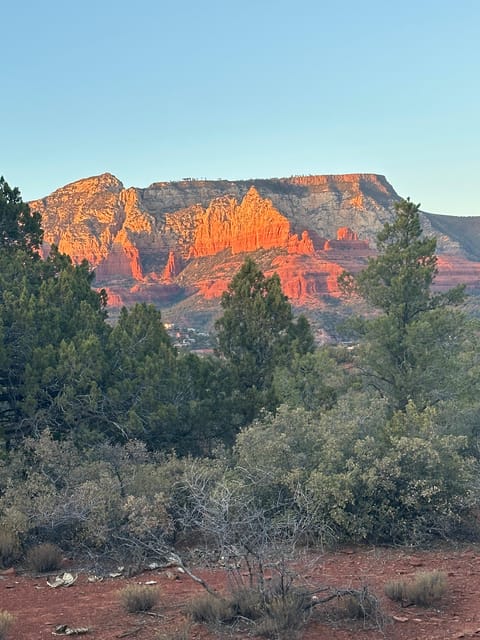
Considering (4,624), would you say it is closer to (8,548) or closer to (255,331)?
(8,548)

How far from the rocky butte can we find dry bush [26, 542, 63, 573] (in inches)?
4347

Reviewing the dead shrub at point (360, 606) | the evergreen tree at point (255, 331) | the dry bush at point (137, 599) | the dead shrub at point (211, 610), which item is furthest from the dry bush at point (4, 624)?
the evergreen tree at point (255, 331)

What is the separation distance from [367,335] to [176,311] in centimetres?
9947

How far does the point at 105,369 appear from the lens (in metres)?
16.0

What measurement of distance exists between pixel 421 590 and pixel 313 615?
1.65m

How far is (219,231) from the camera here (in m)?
160

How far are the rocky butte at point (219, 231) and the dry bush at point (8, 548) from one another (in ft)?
362

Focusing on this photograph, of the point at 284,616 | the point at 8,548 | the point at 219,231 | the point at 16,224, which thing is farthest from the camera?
the point at 219,231

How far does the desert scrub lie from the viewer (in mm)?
8875

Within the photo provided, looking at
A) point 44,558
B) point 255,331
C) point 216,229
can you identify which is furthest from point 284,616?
point 216,229

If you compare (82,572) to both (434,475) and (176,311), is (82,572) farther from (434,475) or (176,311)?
(176,311)

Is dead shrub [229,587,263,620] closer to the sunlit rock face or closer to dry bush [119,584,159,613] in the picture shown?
dry bush [119,584,159,613]

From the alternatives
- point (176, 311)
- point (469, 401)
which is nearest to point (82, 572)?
point (469, 401)

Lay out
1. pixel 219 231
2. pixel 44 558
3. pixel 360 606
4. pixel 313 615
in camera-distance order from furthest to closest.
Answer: pixel 219 231 < pixel 44 558 < pixel 313 615 < pixel 360 606
